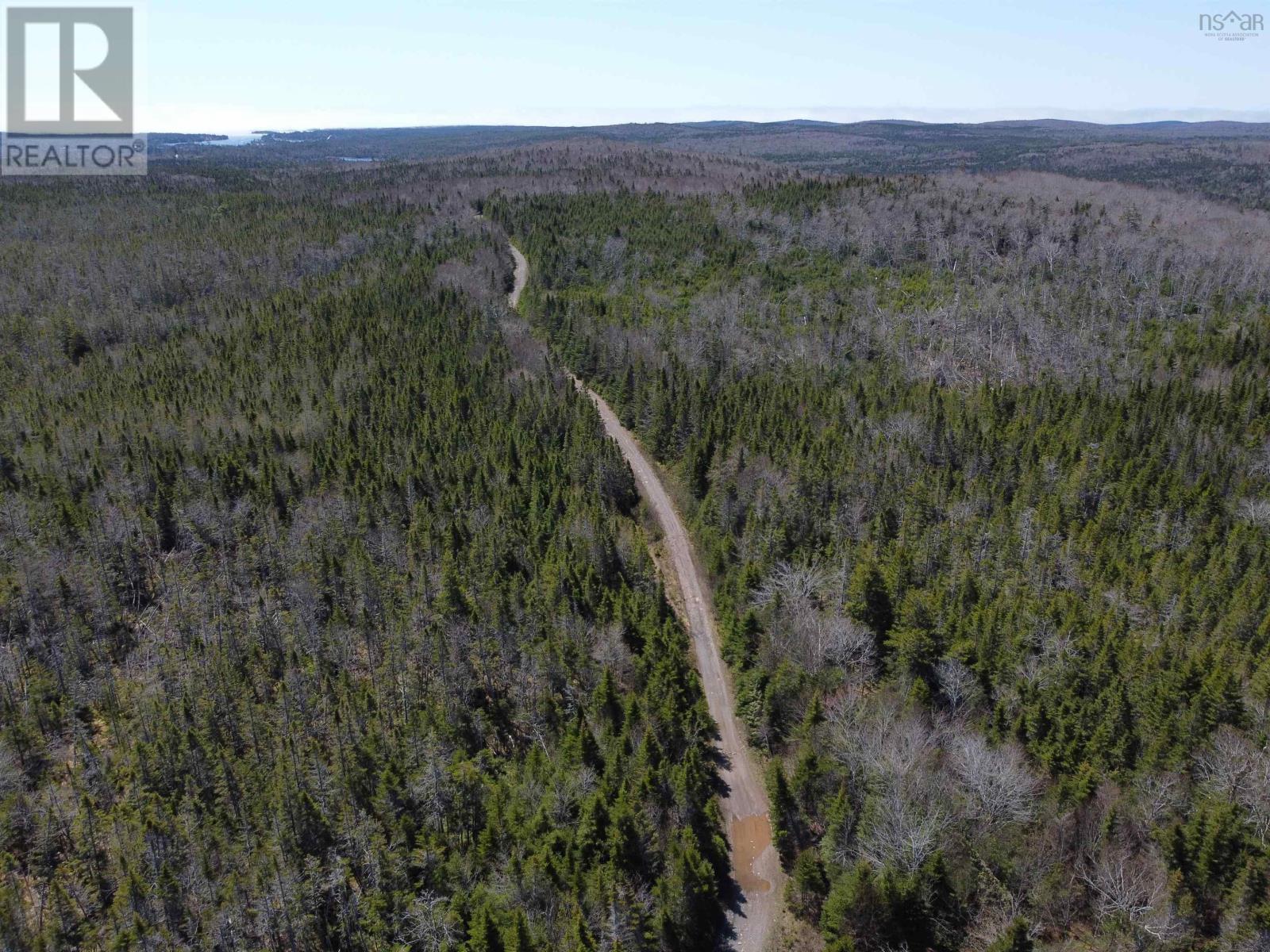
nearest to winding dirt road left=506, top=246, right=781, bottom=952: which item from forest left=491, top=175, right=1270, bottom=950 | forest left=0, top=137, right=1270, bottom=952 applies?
forest left=0, top=137, right=1270, bottom=952

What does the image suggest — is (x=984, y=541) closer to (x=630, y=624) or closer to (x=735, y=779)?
(x=735, y=779)

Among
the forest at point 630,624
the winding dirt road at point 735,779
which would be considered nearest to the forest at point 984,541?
the forest at point 630,624

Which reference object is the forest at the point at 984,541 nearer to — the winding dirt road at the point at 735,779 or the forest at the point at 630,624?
the forest at the point at 630,624

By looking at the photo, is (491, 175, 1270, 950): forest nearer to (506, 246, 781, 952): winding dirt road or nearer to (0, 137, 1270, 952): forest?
→ (0, 137, 1270, 952): forest

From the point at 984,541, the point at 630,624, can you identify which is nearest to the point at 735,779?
the point at 630,624

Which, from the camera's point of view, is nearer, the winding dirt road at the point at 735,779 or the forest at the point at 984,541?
the forest at the point at 984,541
